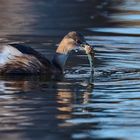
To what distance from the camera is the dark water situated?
8.79 metres

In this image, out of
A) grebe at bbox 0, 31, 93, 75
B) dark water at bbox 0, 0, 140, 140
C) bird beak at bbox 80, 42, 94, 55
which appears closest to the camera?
dark water at bbox 0, 0, 140, 140

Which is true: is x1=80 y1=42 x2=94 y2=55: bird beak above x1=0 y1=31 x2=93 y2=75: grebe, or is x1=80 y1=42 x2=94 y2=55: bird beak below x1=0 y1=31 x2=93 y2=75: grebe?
above

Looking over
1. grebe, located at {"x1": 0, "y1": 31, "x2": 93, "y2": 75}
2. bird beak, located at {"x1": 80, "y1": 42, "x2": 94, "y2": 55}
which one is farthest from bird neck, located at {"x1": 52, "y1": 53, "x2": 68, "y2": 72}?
bird beak, located at {"x1": 80, "y1": 42, "x2": 94, "y2": 55}

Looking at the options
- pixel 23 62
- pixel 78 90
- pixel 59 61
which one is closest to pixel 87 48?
pixel 59 61

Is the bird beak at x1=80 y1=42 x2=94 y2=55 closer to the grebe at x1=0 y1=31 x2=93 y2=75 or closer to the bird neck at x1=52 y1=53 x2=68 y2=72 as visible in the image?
the grebe at x1=0 y1=31 x2=93 y2=75

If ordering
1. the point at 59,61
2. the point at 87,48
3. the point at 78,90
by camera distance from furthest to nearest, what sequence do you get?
Answer: the point at 59,61
the point at 87,48
the point at 78,90

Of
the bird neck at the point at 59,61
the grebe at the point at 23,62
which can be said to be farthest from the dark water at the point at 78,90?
the grebe at the point at 23,62

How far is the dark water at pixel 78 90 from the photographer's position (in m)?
8.79

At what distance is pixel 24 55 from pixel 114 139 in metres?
4.90

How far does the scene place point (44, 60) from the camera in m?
13.1

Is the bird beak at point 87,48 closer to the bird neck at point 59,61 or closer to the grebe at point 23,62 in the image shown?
the grebe at point 23,62

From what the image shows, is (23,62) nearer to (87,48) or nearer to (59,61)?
(59,61)

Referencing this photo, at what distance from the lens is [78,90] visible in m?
11.5

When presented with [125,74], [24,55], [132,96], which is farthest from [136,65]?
[132,96]
